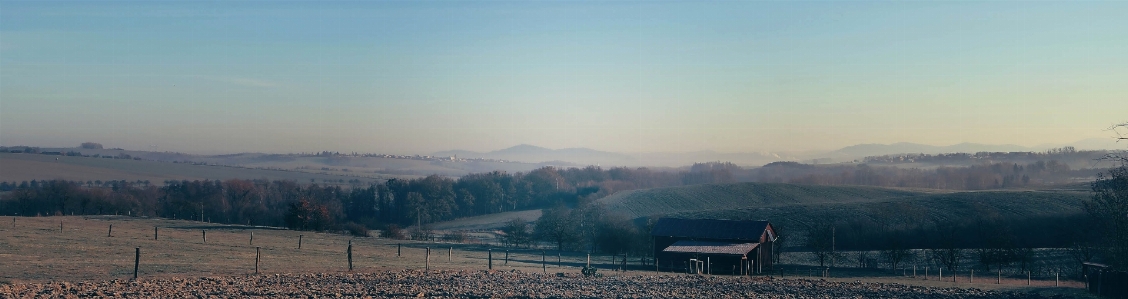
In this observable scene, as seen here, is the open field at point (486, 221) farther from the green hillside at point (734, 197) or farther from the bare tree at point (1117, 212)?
the bare tree at point (1117, 212)

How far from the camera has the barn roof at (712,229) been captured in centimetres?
5194

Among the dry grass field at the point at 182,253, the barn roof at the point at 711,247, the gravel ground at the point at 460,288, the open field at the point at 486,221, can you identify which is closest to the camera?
the gravel ground at the point at 460,288

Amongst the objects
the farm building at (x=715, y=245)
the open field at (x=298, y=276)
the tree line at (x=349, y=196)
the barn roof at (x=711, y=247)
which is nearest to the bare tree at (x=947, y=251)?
the open field at (x=298, y=276)

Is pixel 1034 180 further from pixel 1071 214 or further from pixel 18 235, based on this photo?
pixel 18 235

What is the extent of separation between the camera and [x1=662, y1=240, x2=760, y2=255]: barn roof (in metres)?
49.1

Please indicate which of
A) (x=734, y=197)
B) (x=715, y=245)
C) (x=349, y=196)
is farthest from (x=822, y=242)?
(x=349, y=196)

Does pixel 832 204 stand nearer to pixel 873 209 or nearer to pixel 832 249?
pixel 873 209

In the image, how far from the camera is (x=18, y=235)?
146 feet

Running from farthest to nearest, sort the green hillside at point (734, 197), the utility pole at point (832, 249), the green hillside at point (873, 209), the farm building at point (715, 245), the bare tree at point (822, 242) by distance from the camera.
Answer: the green hillside at point (734, 197) < the green hillside at point (873, 209) < the bare tree at point (822, 242) < the utility pole at point (832, 249) < the farm building at point (715, 245)

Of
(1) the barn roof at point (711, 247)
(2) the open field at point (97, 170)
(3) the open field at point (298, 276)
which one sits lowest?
(1) the barn roof at point (711, 247)

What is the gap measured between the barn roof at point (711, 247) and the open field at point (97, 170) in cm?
10455

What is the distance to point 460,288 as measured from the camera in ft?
88.6

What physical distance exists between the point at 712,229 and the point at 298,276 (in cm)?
3178

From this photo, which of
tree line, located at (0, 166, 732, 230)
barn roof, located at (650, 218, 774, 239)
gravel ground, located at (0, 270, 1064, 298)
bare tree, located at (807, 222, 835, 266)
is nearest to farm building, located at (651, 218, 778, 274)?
barn roof, located at (650, 218, 774, 239)
